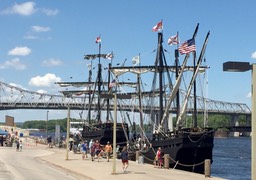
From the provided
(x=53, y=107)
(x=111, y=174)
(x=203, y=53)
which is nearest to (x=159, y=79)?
(x=203, y=53)

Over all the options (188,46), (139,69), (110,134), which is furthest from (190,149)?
(110,134)

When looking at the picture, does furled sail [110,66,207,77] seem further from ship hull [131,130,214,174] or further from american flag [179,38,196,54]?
ship hull [131,130,214,174]

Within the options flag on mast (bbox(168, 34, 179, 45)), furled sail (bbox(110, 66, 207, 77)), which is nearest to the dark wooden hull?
furled sail (bbox(110, 66, 207, 77))

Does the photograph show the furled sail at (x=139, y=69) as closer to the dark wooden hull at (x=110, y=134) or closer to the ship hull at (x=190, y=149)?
the dark wooden hull at (x=110, y=134)

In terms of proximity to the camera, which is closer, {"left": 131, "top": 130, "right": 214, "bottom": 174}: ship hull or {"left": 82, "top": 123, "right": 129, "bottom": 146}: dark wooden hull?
{"left": 131, "top": 130, "right": 214, "bottom": 174}: ship hull

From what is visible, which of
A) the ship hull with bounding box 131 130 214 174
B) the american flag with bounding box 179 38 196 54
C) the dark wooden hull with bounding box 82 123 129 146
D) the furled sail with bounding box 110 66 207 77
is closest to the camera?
the ship hull with bounding box 131 130 214 174

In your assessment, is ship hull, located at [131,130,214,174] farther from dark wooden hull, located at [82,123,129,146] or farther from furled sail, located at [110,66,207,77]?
dark wooden hull, located at [82,123,129,146]

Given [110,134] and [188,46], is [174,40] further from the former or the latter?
[110,134]

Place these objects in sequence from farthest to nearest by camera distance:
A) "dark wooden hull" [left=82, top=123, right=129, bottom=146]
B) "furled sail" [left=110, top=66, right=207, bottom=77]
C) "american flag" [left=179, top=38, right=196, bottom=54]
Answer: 1. "dark wooden hull" [left=82, top=123, right=129, bottom=146]
2. "furled sail" [left=110, top=66, right=207, bottom=77]
3. "american flag" [left=179, top=38, right=196, bottom=54]

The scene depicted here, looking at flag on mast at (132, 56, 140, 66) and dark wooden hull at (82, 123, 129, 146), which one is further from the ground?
flag on mast at (132, 56, 140, 66)

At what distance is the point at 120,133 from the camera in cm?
6056

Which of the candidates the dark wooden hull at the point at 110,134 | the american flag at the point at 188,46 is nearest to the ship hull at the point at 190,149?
the american flag at the point at 188,46

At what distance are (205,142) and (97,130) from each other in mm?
25742

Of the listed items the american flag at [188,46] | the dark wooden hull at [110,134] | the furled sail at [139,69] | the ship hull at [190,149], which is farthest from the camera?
the dark wooden hull at [110,134]
